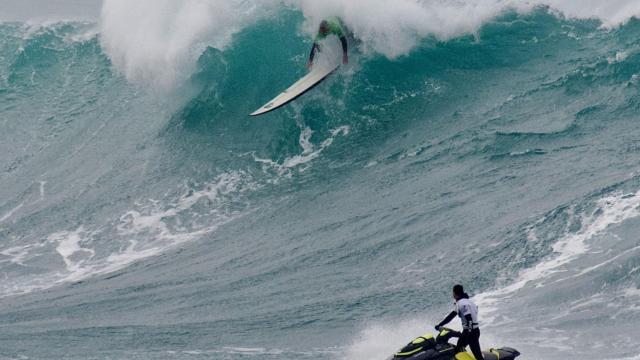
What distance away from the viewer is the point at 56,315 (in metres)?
21.6

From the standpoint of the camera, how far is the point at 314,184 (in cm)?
2584

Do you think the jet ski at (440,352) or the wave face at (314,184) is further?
the wave face at (314,184)

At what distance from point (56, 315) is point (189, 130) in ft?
30.1

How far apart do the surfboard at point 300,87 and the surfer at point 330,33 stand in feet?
1.56

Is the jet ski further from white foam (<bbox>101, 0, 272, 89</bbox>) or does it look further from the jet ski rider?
white foam (<bbox>101, 0, 272, 89</bbox>)

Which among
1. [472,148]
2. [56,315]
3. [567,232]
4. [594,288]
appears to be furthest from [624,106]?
[56,315]

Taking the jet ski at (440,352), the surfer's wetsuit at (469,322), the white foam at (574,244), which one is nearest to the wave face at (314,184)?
the white foam at (574,244)

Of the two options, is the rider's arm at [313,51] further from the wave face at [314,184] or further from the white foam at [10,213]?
the white foam at [10,213]

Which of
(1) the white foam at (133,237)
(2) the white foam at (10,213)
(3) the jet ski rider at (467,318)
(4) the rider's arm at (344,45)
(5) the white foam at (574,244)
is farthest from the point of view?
(4) the rider's arm at (344,45)

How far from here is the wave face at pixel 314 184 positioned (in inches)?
741

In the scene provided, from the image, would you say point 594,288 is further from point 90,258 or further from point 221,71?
point 221,71

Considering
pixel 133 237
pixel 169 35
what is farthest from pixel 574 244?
pixel 169 35

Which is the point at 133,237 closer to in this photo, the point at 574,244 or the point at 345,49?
the point at 345,49

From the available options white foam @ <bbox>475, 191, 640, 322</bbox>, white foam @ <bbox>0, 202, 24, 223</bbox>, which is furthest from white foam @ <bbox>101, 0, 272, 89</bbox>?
white foam @ <bbox>475, 191, 640, 322</bbox>
